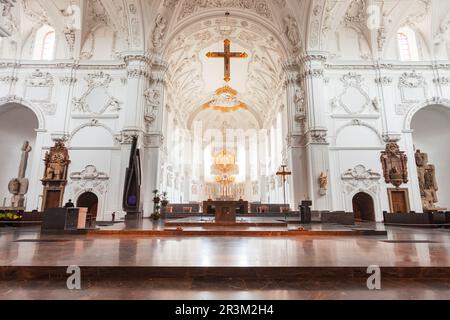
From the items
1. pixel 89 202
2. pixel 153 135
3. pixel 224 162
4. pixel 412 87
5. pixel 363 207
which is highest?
pixel 412 87

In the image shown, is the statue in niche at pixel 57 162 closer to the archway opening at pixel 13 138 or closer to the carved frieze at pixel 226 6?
the archway opening at pixel 13 138

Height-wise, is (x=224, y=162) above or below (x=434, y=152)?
above

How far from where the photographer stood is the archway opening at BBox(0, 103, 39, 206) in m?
16.0

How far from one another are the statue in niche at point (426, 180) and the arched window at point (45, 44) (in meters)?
23.3

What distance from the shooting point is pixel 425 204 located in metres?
15.0

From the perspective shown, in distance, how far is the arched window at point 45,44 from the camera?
611 inches

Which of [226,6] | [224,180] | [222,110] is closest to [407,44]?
[226,6]

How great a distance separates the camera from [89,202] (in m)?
14.5

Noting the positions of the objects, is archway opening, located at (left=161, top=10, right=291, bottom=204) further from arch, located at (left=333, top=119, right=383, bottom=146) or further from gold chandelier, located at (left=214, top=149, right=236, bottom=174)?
arch, located at (left=333, top=119, right=383, bottom=146)

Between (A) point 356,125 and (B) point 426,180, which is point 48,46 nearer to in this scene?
(A) point 356,125

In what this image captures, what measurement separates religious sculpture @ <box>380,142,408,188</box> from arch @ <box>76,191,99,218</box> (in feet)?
51.3

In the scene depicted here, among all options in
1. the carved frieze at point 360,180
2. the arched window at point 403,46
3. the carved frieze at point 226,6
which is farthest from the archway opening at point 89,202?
the arched window at point 403,46

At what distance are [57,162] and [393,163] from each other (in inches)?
700
